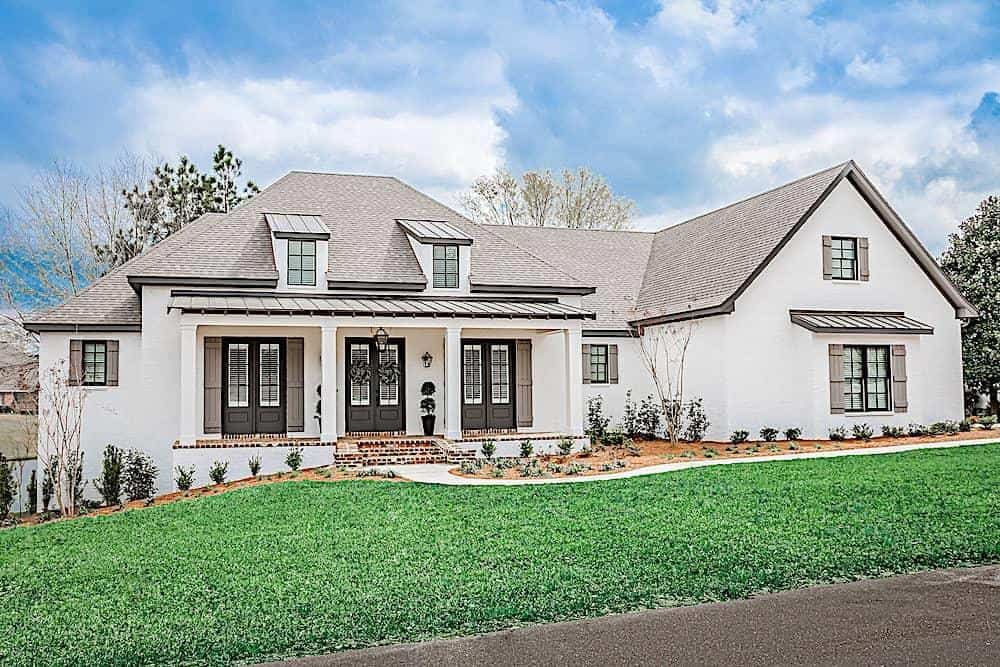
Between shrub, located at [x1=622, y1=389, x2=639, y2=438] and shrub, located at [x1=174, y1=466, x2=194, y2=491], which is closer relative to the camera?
shrub, located at [x1=174, y1=466, x2=194, y2=491]

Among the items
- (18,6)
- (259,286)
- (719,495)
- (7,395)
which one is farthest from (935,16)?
(7,395)

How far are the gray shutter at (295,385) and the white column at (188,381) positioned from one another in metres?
2.57

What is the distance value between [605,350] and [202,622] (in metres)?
17.2

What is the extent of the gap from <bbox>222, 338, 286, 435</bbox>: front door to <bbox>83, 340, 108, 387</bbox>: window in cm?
249

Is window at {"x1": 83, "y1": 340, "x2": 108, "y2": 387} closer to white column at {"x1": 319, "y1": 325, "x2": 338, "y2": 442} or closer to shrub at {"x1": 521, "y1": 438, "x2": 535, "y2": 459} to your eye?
white column at {"x1": 319, "y1": 325, "x2": 338, "y2": 442}

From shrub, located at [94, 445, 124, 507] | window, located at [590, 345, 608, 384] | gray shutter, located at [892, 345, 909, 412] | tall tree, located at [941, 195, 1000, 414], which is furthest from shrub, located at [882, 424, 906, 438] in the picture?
shrub, located at [94, 445, 124, 507]

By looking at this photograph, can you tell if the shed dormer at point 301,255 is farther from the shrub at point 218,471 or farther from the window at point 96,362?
the shrub at point 218,471

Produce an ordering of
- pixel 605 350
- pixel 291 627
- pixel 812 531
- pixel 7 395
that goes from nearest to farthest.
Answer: pixel 291 627
pixel 812 531
pixel 605 350
pixel 7 395

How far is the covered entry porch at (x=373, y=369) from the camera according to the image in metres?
18.6

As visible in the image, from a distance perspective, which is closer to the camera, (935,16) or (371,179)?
(935,16)

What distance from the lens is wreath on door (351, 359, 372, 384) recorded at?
66.9 ft

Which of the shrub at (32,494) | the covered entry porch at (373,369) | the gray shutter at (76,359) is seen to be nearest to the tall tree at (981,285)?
the covered entry porch at (373,369)

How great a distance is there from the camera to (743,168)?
33094mm

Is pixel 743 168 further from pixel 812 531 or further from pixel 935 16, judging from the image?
pixel 812 531
